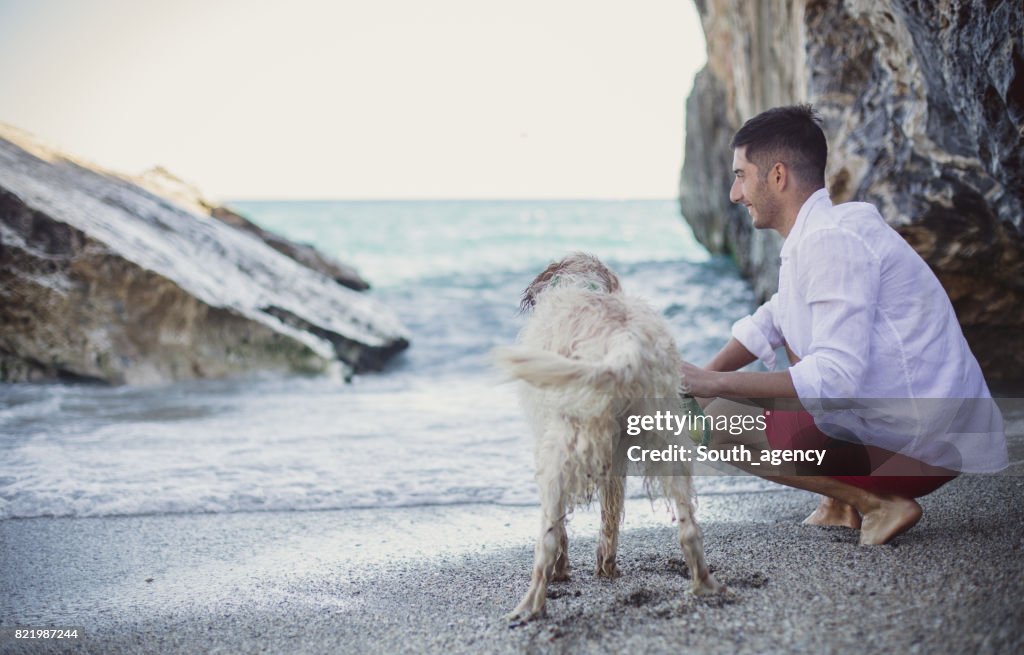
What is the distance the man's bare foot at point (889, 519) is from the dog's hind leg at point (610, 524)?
0.99 m

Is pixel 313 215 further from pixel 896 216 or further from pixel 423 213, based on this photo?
pixel 896 216

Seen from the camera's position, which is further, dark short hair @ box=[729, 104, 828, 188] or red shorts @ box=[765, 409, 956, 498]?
dark short hair @ box=[729, 104, 828, 188]

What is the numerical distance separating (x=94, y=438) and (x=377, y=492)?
8.65 feet

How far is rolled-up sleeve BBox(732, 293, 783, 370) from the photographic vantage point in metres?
3.62

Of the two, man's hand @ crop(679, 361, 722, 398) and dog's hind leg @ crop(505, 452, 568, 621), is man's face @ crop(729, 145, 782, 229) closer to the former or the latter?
man's hand @ crop(679, 361, 722, 398)

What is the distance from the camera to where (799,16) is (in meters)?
6.36

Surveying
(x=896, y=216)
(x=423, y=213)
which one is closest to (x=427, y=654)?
(x=896, y=216)

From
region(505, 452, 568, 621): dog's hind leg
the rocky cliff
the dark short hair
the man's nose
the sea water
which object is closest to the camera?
region(505, 452, 568, 621): dog's hind leg

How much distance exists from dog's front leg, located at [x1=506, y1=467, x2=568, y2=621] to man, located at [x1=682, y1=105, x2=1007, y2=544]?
2.31 ft

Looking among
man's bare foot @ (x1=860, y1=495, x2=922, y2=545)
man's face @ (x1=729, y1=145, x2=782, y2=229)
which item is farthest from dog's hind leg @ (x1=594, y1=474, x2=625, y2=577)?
man's face @ (x1=729, y1=145, x2=782, y2=229)

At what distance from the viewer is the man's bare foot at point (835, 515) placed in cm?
346

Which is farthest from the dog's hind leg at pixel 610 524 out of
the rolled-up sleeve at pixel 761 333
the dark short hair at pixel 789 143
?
the dark short hair at pixel 789 143

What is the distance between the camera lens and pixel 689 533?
2.58 metres

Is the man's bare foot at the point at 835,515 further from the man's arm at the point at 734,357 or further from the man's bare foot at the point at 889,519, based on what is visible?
the man's arm at the point at 734,357
